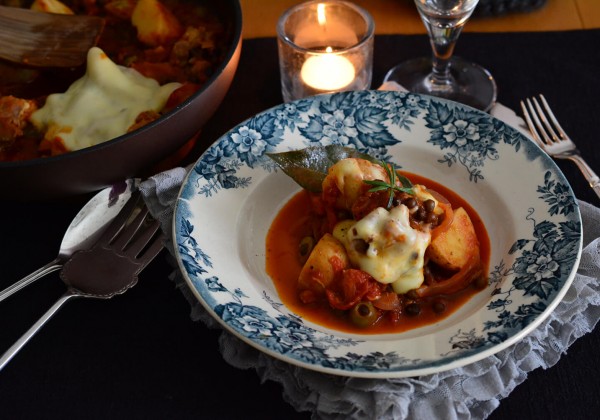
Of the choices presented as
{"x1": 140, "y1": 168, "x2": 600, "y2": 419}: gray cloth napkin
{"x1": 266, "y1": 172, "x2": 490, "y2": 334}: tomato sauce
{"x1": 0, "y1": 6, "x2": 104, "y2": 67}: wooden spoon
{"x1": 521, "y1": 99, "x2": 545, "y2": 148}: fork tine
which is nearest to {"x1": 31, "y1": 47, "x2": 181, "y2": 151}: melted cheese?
{"x1": 0, "y1": 6, "x2": 104, "y2": 67}: wooden spoon

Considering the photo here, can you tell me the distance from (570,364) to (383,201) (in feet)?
2.07

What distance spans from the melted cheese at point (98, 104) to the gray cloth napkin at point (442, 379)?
2.13 ft

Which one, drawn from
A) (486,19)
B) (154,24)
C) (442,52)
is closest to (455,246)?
(442,52)

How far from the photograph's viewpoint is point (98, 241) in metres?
1.96

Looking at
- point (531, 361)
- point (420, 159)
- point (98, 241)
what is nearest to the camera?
point (531, 361)

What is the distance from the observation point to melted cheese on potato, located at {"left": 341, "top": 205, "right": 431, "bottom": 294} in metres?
1.65

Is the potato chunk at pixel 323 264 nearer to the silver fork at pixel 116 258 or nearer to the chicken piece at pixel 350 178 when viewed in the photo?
the chicken piece at pixel 350 178

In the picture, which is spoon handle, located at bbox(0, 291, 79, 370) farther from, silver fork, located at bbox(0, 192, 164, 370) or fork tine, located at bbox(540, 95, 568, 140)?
fork tine, located at bbox(540, 95, 568, 140)

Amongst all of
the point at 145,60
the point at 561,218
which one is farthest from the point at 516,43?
the point at 145,60

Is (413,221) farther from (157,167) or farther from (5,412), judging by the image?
(5,412)

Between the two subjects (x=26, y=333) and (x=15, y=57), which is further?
(x=15, y=57)

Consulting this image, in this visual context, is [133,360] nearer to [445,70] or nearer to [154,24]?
[154,24]

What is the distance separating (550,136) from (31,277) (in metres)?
1.72

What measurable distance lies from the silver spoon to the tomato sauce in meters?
0.47
